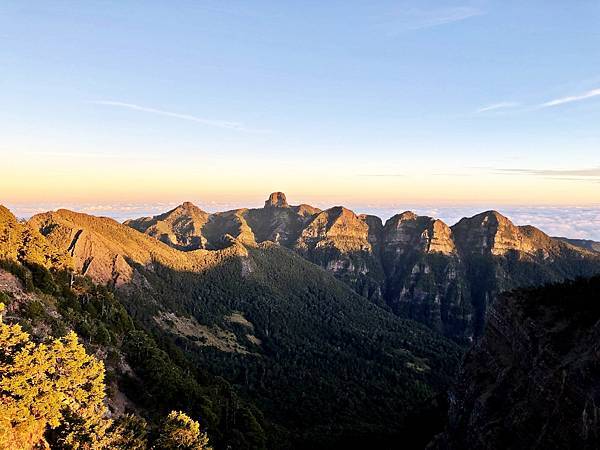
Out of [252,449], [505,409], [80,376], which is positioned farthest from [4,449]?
[505,409]

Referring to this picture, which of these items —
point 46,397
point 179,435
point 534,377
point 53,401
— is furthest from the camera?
point 534,377

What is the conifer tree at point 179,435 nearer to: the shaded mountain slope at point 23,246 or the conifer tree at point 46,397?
the conifer tree at point 46,397

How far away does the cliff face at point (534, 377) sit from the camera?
54281 mm

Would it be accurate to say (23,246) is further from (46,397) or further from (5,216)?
(46,397)

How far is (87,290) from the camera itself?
388ft

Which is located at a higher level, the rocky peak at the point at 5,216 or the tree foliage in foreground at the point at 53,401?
the rocky peak at the point at 5,216

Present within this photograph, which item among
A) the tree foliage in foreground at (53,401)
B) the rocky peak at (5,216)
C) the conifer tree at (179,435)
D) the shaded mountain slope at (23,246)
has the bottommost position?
the conifer tree at (179,435)

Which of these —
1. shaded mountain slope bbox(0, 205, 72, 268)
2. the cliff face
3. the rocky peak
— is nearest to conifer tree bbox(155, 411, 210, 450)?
the cliff face

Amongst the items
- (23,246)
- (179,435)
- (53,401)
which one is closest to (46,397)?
(53,401)

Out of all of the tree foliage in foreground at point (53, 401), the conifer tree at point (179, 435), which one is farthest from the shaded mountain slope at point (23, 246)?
the conifer tree at point (179, 435)

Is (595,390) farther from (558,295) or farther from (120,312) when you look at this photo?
(120,312)

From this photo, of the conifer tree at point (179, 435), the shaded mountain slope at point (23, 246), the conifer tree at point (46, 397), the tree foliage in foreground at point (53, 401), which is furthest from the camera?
the shaded mountain slope at point (23, 246)

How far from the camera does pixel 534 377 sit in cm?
6688

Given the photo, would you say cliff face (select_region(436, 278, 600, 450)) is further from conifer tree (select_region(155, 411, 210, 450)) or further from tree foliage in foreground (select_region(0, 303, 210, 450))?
tree foliage in foreground (select_region(0, 303, 210, 450))
